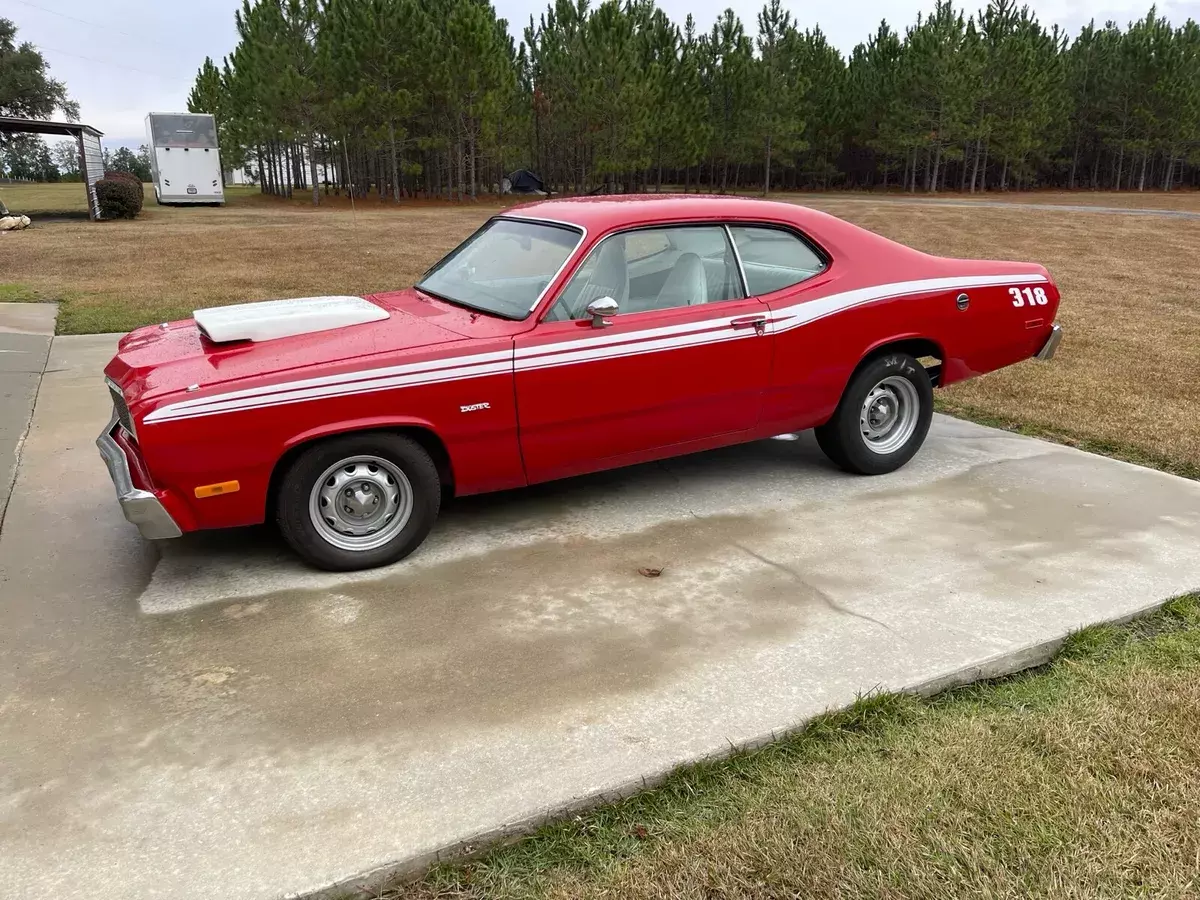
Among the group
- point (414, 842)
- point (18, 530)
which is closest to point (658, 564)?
point (414, 842)

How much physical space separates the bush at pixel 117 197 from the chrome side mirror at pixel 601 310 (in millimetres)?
27260

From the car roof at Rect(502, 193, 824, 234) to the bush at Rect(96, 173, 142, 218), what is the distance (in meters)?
26.0

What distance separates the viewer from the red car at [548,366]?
Result: 3477mm

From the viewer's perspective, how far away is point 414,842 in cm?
228

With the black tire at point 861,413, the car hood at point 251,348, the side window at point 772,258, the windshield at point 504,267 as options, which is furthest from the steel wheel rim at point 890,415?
the car hood at point 251,348

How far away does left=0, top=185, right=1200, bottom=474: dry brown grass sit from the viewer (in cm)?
653

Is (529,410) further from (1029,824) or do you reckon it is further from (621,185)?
(621,185)

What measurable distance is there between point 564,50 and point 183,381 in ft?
141

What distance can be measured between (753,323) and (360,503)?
82.3 inches

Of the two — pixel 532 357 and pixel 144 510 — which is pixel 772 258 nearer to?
pixel 532 357

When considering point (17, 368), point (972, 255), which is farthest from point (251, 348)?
point (972, 255)

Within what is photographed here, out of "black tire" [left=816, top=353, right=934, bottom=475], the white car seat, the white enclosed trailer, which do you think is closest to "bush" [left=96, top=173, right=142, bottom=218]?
the white enclosed trailer

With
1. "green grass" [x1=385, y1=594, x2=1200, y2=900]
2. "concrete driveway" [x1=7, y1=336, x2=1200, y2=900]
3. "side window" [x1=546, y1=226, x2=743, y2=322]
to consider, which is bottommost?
"green grass" [x1=385, y1=594, x2=1200, y2=900]

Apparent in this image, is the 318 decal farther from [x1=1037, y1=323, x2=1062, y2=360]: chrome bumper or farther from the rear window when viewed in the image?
the rear window
